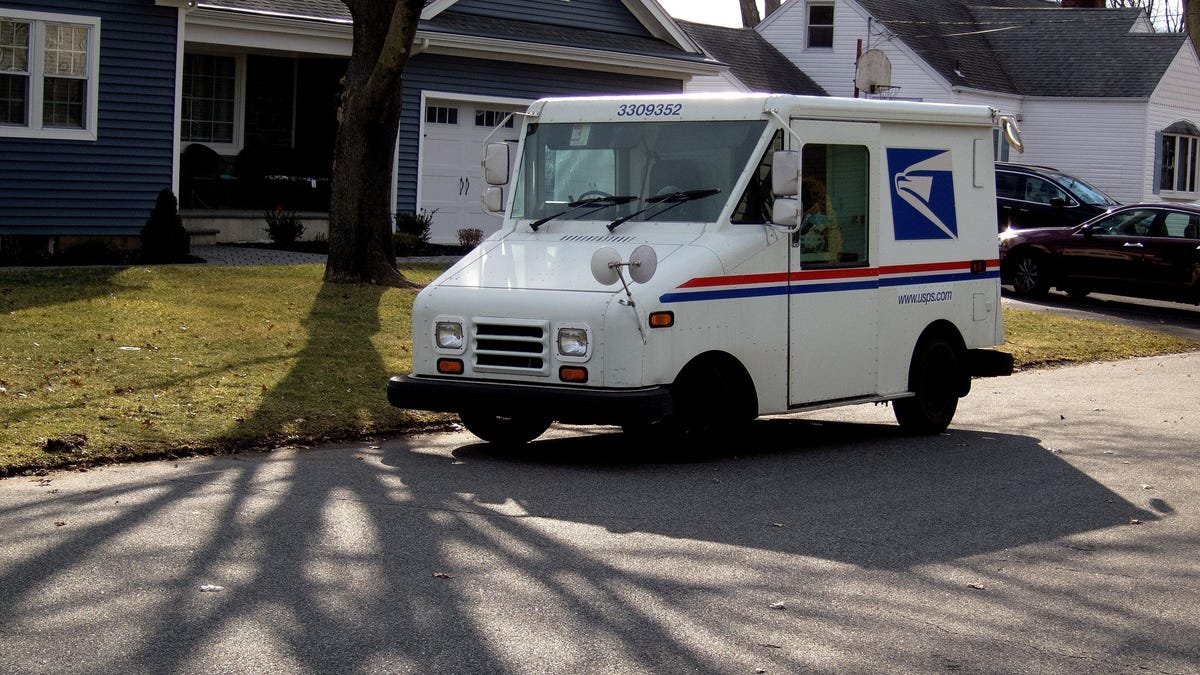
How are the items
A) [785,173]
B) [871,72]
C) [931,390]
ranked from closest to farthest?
[785,173] → [931,390] → [871,72]

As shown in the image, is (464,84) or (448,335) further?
(464,84)

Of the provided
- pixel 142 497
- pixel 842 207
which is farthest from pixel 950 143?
pixel 142 497

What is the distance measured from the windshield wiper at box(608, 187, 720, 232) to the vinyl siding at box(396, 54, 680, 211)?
15554 mm

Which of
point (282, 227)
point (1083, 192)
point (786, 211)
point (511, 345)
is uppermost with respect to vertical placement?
point (1083, 192)

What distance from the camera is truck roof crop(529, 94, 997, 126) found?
33.1 feet

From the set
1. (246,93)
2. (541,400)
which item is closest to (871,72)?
(246,93)

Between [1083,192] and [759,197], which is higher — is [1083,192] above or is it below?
above

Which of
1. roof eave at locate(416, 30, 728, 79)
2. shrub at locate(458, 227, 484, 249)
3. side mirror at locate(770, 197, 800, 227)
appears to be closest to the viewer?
side mirror at locate(770, 197, 800, 227)

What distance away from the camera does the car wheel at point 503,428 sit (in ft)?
33.9

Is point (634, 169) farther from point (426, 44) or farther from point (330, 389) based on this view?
point (426, 44)

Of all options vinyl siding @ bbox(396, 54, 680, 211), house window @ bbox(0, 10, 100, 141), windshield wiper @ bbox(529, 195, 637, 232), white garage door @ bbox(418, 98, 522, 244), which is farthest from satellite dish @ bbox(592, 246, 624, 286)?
white garage door @ bbox(418, 98, 522, 244)

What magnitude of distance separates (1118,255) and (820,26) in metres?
19.7

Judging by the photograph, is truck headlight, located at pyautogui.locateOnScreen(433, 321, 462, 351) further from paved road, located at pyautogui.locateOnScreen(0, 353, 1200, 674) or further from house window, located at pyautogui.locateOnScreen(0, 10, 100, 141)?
house window, located at pyautogui.locateOnScreen(0, 10, 100, 141)

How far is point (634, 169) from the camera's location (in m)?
10.2
